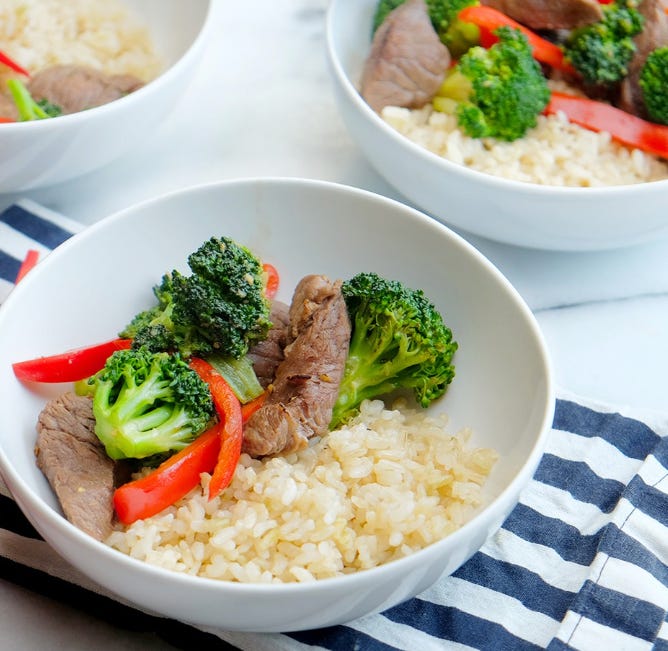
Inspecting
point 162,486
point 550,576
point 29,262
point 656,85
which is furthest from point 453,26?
point 162,486

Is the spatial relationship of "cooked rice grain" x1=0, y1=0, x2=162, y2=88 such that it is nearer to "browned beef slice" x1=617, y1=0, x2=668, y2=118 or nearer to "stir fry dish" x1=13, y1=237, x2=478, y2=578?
"stir fry dish" x1=13, y1=237, x2=478, y2=578

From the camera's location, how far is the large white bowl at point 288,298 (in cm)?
199

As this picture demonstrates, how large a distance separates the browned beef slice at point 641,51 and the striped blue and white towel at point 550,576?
1.48 m

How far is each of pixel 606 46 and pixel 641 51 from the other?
160mm

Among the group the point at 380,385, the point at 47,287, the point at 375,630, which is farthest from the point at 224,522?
the point at 47,287

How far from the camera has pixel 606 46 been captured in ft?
12.1

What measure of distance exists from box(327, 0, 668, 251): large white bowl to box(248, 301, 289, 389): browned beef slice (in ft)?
3.05


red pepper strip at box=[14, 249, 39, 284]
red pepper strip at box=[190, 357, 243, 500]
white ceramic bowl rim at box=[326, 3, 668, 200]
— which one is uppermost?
white ceramic bowl rim at box=[326, 3, 668, 200]

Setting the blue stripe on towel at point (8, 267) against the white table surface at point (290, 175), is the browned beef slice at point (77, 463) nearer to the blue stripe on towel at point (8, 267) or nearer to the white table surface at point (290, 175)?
the white table surface at point (290, 175)

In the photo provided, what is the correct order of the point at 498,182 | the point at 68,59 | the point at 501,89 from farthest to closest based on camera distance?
the point at 68,59
the point at 501,89
the point at 498,182

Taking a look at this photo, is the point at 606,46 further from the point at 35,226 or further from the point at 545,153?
the point at 35,226

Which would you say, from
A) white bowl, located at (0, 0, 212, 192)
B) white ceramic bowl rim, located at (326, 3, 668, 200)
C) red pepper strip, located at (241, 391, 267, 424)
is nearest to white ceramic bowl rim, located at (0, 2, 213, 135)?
white bowl, located at (0, 0, 212, 192)

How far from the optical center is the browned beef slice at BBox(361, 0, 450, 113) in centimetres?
366

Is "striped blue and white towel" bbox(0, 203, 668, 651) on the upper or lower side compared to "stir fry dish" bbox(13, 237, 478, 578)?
lower
